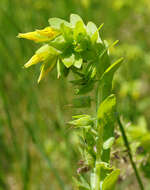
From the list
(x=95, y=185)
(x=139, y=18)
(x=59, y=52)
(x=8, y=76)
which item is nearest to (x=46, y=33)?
(x=59, y=52)

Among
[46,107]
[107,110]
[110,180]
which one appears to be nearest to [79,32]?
[107,110]

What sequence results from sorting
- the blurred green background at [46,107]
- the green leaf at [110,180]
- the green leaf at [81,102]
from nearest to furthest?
the green leaf at [110,180]
the green leaf at [81,102]
the blurred green background at [46,107]

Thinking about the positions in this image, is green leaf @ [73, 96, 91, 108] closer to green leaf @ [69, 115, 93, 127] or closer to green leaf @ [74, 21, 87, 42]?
green leaf @ [69, 115, 93, 127]

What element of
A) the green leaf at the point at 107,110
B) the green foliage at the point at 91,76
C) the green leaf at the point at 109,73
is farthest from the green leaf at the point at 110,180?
the green leaf at the point at 109,73

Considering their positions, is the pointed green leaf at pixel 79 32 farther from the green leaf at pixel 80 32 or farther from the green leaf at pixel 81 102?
the green leaf at pixel 81 102

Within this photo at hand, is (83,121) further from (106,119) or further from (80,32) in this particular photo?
(80,32)

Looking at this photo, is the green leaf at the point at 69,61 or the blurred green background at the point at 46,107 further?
the blurred green background at the point at 46,107
